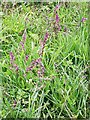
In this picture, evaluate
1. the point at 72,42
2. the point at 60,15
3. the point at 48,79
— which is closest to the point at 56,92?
the point at 48,79

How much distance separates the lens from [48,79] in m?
1.87

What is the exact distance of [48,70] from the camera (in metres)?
1.97

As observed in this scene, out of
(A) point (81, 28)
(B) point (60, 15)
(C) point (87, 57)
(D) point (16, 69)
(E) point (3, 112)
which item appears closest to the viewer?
(E) point (3, 112)

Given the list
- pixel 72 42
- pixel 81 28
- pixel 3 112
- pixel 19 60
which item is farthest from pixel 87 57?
pixel 3 112

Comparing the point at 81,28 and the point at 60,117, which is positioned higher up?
the point at 81,28

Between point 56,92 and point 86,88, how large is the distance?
17 cm

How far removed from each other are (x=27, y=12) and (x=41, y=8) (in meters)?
0.13

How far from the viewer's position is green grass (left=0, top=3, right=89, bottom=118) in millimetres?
1820

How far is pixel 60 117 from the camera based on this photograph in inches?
71.1

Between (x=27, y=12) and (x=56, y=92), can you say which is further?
(x=27, y=12)

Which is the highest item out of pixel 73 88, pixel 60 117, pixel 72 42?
pixel 72 42

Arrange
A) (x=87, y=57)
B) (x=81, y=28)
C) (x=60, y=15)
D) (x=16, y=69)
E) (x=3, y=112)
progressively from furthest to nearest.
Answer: (x=60, y=15) → (x=81, y=28) → (x=87, y=57) → (x=16, y=69) → (x=3, y=112)

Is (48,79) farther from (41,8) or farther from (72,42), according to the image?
(41,8)

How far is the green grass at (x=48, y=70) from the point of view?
1.82 metres
